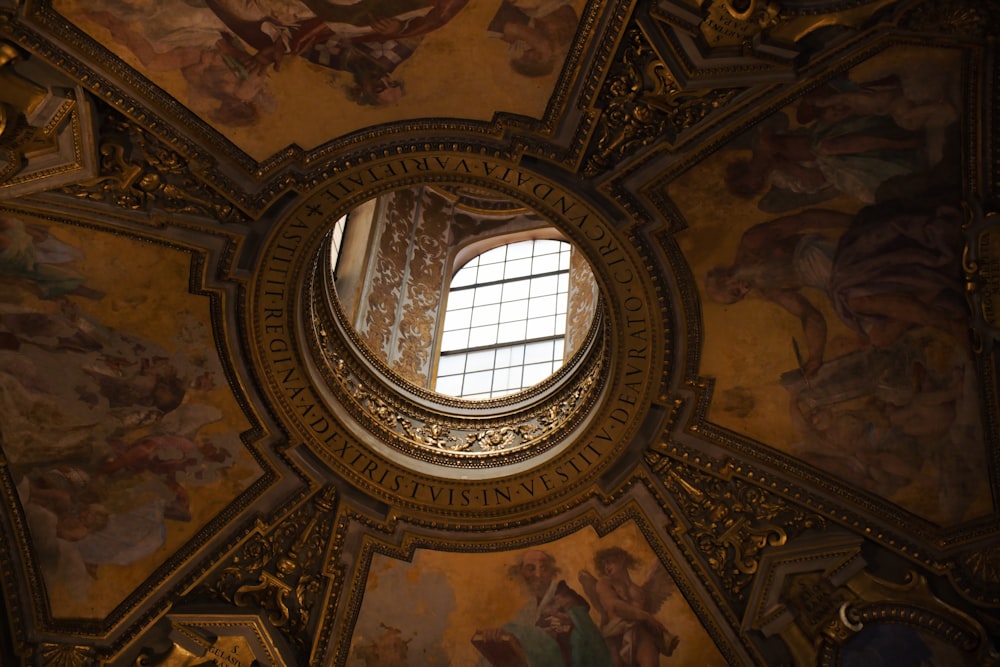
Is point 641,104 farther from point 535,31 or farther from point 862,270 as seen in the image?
point 862,270

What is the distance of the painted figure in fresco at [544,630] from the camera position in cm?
1471

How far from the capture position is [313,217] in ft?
43.7

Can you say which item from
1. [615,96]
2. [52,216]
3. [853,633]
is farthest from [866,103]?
[52,216]

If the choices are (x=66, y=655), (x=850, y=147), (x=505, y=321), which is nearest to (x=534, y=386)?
(x=505, y=321)

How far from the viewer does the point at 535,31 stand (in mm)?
11414

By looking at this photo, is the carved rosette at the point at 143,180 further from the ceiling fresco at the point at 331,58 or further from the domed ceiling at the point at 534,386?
the ceiling fresco at the point at 331,58

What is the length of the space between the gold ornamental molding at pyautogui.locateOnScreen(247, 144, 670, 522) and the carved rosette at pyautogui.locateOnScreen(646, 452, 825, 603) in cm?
86

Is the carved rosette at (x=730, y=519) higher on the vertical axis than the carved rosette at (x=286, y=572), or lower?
higher

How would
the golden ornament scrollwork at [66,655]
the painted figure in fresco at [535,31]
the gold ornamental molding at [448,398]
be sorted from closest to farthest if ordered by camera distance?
the painted figure in fresco at [535,31]
the gold ornamental molding at [448,398]
the golden ornament scrollwork at [66,655]

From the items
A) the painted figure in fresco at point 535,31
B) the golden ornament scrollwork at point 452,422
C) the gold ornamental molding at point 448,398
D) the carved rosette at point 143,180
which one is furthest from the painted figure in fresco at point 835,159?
the carved rosette at point 143,180

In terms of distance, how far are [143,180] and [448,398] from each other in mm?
5361

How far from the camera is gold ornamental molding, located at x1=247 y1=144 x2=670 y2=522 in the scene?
13.1 metres

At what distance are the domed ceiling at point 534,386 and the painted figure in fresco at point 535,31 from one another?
0.04 m

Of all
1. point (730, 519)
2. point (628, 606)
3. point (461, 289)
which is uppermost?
point (461, 289)
